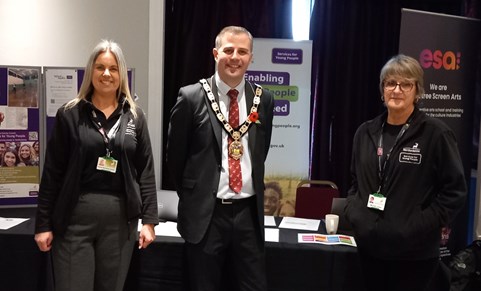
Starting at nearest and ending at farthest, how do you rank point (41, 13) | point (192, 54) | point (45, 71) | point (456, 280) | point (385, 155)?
point (385, 155) → point (456, 280) → point (45, 71) → point (41, 13) → point (192, 54)

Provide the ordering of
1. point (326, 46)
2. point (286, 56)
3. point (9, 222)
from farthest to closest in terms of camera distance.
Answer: point (326, 46) → point (286, 56) → point (9, 222)

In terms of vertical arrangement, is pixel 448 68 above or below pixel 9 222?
above

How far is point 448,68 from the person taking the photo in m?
3.36

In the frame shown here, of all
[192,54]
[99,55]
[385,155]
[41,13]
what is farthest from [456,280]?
[41,13]

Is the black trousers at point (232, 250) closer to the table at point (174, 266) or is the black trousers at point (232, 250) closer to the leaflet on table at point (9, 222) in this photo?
the table at point (174, 266)

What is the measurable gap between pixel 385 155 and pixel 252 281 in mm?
773

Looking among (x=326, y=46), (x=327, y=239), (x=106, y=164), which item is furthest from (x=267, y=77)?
(x=106, y=164)

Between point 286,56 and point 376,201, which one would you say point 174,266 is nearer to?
point 376,201

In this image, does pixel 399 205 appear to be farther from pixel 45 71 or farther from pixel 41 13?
pixel 41 13

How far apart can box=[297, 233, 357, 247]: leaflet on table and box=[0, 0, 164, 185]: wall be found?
Result: 1.64 m

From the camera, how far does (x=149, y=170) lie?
203 centimetres

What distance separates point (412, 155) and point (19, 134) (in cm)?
242

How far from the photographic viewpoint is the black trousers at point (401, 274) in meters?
1.91

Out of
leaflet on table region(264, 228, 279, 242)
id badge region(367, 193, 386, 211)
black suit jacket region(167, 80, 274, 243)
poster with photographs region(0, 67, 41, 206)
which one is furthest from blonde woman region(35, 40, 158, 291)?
poster with photographs region(0, 67, 41, 206)
